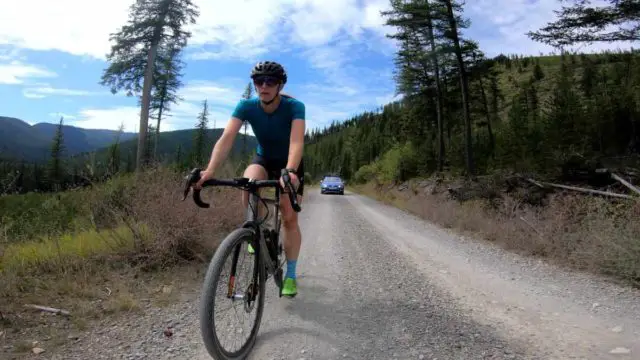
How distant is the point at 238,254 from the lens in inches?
109

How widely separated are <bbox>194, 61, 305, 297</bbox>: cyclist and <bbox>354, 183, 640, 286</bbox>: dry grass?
4471 millimetres

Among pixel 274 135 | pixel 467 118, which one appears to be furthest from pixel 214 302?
pixel 467 118

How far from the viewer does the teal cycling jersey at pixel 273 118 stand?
138 inches

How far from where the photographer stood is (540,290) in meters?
4.67

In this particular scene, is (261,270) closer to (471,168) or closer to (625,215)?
(625,215)

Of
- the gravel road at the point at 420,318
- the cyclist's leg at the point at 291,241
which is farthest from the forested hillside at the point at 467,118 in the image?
the cyclist's leg at the point at 291,241

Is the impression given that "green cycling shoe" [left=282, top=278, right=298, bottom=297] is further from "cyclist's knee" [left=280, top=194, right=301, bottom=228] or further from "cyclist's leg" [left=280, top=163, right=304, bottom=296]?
"cyclist's knee" [left=280, top=194, right=301, bottom=228]

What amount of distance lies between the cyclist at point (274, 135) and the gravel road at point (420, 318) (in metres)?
0.71

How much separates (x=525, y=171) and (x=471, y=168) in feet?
23.1

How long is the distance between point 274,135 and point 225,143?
49 cm

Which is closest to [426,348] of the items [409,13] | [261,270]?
[261,270]

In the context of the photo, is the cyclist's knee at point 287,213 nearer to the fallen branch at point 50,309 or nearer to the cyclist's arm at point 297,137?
the cyclist's arm at point 297,137

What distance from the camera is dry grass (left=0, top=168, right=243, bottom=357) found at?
3.50m

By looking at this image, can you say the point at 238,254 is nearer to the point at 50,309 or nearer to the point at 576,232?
the point at 50,309
